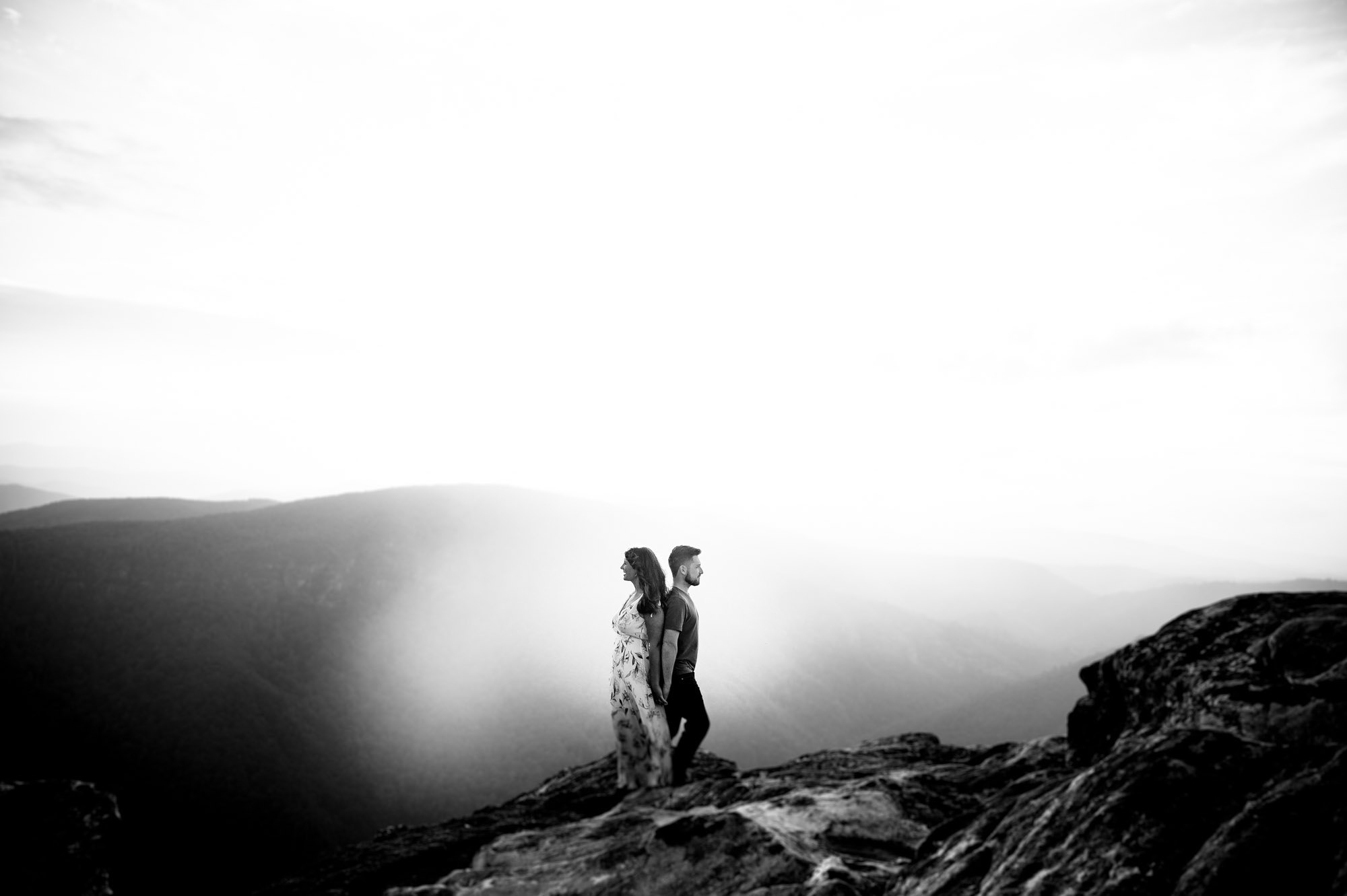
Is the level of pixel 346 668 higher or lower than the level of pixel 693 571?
lower

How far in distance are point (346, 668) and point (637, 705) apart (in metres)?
142

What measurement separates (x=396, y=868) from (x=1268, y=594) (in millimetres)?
13387

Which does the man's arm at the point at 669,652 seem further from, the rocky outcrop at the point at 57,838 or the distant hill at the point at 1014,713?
the distant hill at the point at 1014,713

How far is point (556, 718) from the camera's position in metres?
133

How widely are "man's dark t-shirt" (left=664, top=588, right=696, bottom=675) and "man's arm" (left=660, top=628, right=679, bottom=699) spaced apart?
0.08 metres

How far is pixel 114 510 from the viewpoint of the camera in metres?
171

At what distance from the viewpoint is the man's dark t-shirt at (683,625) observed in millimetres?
11688

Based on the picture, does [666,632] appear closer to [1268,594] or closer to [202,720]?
[1268,594]

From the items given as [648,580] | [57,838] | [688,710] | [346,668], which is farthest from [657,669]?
[346,668]

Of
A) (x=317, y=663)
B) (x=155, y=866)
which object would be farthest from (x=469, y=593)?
(x=155, y=866)

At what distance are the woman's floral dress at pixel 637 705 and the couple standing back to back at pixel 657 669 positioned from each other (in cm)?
1

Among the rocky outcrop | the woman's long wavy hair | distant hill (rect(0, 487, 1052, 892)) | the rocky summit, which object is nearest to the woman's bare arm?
the woman's long wavy hair

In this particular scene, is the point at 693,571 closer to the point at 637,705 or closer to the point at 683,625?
the point at 683,625

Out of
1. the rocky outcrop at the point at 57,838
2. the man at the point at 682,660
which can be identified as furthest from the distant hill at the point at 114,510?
the man at the point at 682,660
